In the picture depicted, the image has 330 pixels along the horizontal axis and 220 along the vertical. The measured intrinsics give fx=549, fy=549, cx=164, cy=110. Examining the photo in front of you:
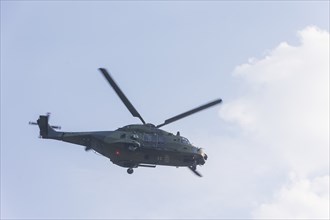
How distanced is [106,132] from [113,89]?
4.47 meters

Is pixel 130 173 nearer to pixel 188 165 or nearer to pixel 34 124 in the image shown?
pixel 188 165

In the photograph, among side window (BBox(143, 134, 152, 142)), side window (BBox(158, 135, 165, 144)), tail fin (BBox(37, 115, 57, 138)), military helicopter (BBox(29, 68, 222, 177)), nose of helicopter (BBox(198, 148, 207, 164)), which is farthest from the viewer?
nose of helicopter (BBox(198, 148, 207, 164))

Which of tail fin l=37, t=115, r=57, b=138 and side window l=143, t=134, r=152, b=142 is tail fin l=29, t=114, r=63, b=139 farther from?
side window l=143, t=134, r=152, b=142

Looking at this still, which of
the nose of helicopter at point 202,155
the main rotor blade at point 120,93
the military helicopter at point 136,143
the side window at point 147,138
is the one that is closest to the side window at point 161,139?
the military helicopter at point 136,143

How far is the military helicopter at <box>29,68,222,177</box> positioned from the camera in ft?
181

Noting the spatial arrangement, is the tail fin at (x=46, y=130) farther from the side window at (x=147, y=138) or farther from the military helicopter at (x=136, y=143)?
the side window at (x=147, y=138)

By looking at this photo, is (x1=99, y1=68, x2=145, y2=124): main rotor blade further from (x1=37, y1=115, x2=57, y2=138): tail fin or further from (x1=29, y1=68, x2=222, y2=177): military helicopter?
(x1=37, y1=115, x2=57, y2=138): tail fin

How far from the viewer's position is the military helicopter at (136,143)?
181 feet

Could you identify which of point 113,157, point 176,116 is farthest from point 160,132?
point 113,157

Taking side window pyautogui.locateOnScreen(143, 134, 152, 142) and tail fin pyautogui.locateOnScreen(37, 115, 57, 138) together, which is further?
tail fin pyautogui.locateOnScreen(37, 115, 57, 138)

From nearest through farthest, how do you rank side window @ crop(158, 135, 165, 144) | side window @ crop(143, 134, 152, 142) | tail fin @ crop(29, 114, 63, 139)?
1. side window @ crop(143, 134, 152, 142)
2. side window @ crop(158, 135, 165, 144)
3. tail fin @ crop(29, 114, 63, 139)

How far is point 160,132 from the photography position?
58.3 metres

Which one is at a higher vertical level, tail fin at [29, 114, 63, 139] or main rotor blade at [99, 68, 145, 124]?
main rotor blade at [99, 68, 145, 124]

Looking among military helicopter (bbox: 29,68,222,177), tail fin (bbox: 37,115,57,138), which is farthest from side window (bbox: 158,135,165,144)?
tail fin (bbox: 37,115,57,138)
